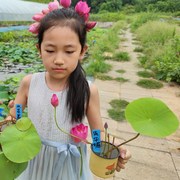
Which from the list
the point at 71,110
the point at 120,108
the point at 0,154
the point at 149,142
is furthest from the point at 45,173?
the point at 120,108

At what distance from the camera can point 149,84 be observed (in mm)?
3672

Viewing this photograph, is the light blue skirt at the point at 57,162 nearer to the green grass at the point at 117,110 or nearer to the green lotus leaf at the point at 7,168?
the green lotus leaf at the point at 7,168

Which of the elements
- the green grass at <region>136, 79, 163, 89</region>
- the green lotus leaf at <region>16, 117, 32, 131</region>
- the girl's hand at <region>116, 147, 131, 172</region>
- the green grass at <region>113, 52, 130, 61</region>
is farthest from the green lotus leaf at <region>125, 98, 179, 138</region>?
the green grass at <region>113, 52, 130, 61</region>

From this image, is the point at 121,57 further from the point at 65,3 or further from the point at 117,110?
the point at 65,3

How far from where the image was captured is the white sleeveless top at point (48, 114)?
2.97 ft

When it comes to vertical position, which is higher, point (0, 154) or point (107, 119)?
point (0, 154)

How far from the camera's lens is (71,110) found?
35.6 inches

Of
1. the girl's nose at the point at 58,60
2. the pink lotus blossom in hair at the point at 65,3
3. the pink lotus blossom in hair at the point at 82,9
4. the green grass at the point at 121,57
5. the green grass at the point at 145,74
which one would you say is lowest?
the green grass at the point at 121,57

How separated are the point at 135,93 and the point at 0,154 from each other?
2811 mm

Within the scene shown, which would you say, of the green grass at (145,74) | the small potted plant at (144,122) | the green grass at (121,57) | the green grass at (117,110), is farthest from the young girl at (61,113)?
the green grass at (121,57)

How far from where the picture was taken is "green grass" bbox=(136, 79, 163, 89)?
11.8 feet

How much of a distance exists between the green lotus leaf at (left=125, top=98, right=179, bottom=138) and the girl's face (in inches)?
9.6

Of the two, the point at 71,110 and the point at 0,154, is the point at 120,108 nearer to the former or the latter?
the point at 71,110

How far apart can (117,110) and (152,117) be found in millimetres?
2016
